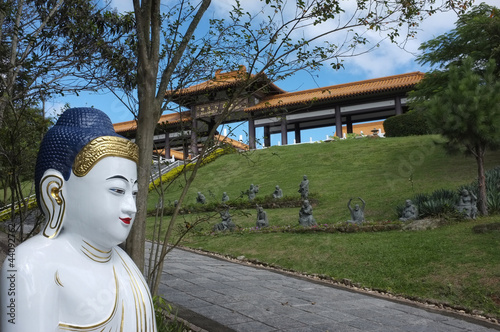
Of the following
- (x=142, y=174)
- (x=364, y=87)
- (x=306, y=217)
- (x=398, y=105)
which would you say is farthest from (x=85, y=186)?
(x=364, y=87)

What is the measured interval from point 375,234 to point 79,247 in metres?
8.68

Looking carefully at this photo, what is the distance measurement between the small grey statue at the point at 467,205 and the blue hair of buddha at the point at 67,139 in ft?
31.4

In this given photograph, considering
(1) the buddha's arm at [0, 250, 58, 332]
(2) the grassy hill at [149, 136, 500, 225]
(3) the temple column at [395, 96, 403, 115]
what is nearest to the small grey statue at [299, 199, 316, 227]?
(2) the grassy hill at [149, 136, 500, 225]

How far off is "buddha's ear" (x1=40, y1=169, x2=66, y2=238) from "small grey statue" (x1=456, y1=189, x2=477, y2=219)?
9734 millimetres

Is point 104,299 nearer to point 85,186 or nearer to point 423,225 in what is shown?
point 85,186

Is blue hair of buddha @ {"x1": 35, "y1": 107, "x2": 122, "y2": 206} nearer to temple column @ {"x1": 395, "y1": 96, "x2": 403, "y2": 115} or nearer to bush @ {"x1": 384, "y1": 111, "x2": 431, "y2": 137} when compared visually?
bush @ {"x1": 384, "y1": 111, "x2": 431, "y2": 137}

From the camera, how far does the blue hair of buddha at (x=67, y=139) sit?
2162 millimetres

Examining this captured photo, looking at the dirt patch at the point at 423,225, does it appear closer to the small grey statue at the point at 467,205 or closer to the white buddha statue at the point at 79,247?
the small grey statue at the point at 467,205

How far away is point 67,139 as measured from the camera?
7.20ft

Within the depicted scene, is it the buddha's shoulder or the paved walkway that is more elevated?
the buddha's shoulder

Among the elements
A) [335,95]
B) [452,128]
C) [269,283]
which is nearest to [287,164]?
[335,95]

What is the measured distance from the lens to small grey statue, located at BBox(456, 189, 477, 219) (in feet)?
32.9

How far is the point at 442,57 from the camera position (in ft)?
58.7

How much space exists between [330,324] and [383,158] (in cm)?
1559
